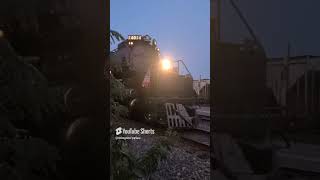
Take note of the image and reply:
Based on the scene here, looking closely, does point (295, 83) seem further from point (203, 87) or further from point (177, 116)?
point (177, 116)

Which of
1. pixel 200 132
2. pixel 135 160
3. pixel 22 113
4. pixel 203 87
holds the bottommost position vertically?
pixel 200 132

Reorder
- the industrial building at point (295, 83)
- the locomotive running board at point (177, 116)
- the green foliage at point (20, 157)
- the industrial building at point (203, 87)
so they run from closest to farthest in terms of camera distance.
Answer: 1. the green foliage at point (20, 157)
2. the industrial building at point (295, 83)
3. the industrial building at point (203, 87)
4. the locomotive running board at point (177, 116)

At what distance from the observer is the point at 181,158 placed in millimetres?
3850

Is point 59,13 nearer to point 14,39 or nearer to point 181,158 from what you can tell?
point 14,39

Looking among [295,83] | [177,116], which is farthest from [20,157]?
[177,116]

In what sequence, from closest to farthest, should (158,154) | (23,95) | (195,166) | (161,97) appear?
1. (23,95)
2. (158,154)
3. (195,166)
4. (161,97)

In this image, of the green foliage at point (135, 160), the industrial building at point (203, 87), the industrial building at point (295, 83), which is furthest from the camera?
the industrial building at point (203, 87)

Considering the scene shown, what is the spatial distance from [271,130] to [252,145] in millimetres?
146

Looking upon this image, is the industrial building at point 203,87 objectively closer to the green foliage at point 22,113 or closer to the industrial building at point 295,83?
the industrial building at point 295,83

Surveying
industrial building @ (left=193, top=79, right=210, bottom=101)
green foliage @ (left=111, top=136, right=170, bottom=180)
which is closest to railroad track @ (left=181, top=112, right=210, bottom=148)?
industrial building @ (left=193, top=79, right=210, bottom=101)

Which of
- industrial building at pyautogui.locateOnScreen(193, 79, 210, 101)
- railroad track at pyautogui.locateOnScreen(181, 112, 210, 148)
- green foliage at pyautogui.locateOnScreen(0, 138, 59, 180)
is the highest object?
industrial building at pyautogui.locateOnScreen(193, 79, 210, 101)

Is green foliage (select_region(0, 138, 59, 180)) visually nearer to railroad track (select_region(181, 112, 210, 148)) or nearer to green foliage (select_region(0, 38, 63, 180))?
green foliage (select_region(0, 38, 63, 180))

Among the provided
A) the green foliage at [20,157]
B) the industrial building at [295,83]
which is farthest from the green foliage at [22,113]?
the industrial building at [295,83]

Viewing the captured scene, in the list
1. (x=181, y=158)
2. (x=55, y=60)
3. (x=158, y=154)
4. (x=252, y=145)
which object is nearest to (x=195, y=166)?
(x=181, y=158)
